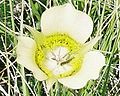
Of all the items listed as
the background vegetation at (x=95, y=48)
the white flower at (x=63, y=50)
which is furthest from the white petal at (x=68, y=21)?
the background vegetation at (x=95, y=48)

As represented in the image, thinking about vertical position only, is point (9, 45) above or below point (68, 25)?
below

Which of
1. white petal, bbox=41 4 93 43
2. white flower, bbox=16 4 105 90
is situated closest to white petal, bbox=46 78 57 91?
white flower, bbox=16 4 105 90

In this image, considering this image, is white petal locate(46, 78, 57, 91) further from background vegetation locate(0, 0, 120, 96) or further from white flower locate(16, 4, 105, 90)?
background vegetation locate(0, 0, 120, 96)

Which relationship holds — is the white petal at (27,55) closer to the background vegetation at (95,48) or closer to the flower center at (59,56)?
the flower center at (59,56)

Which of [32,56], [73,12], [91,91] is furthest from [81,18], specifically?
[91,91]

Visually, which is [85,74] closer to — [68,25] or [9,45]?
[68,25]

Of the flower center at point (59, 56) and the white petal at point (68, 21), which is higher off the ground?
the white petal at point (68, 21)

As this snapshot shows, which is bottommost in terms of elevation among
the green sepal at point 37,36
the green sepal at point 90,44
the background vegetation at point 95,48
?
the background vegetation at point 95,48
